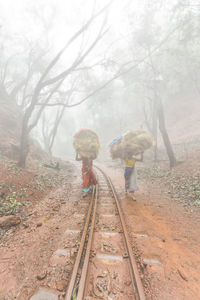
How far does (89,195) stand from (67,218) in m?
2.07

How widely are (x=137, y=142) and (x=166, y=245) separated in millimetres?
3455

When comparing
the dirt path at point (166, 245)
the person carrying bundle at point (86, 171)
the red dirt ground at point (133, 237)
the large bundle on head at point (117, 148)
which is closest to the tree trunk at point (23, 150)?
the red dirt ground at point (133, 237)

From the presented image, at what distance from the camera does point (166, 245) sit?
3406 mm

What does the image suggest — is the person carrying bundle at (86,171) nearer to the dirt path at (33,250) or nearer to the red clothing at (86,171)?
the red clothing at (86,171)

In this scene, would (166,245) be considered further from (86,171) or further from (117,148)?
(86,171)

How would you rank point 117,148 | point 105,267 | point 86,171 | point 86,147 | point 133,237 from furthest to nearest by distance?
point 86,171 → point 117,148 → point 86,147 → point 133,237 → point 105,267

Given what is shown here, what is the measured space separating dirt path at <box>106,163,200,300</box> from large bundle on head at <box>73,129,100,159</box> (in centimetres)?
246

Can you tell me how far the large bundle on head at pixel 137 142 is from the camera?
575 cm

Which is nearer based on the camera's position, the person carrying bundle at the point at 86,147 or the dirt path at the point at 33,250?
the dirt path at the point at 33,250

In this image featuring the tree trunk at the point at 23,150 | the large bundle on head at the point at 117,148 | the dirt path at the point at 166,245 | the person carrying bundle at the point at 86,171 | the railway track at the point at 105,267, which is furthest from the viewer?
the tree trunk at the point at 23,150

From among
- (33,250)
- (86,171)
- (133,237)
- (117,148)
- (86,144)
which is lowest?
(33,250)

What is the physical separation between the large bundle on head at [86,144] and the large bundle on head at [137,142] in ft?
4.20

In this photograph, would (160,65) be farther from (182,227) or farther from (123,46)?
(182,227)

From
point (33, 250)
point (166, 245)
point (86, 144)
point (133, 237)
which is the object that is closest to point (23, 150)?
point (86, 144)
